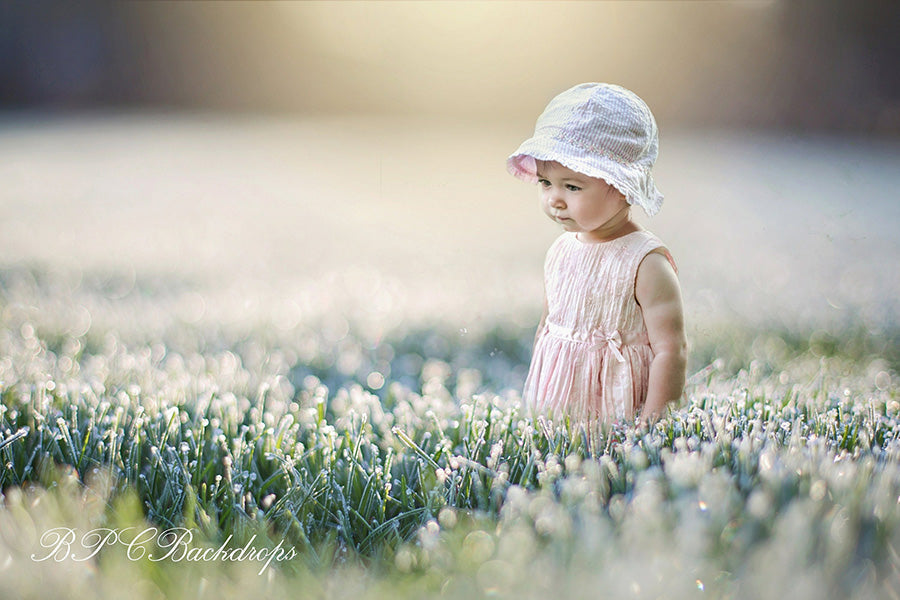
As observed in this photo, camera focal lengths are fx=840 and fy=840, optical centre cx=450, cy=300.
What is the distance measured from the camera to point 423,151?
949cm

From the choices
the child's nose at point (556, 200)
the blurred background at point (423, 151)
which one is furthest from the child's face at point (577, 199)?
the blurred background at point (423, 151)

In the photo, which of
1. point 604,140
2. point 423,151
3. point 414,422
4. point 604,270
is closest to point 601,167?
point 604,140

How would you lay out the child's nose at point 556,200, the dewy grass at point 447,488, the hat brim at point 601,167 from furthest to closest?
the child's nose at point 556,200
the hat brim at point 601,167
the dewy grass at point 447,488

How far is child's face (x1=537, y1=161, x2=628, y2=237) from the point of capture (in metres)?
2.41

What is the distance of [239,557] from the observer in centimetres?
187

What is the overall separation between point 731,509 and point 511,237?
5.56 metres

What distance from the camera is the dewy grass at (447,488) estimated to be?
5.23ft

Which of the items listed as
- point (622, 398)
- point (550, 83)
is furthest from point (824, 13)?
point (622, 398)

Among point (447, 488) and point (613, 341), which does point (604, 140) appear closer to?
point (613, 341)

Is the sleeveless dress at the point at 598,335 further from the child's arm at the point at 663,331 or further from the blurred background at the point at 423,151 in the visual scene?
the blurred background at the point at 423,151

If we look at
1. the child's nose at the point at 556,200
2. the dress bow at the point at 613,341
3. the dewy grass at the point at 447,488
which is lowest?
the dewy grass at the point at 447,488

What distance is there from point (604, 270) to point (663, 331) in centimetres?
25

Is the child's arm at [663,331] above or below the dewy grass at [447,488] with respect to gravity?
above

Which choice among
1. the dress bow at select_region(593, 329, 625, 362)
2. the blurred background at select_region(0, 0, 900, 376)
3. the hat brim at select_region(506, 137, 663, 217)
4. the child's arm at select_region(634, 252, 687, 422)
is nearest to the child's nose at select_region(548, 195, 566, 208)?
the hat brim at select_region(506, 137, 663, 217)
